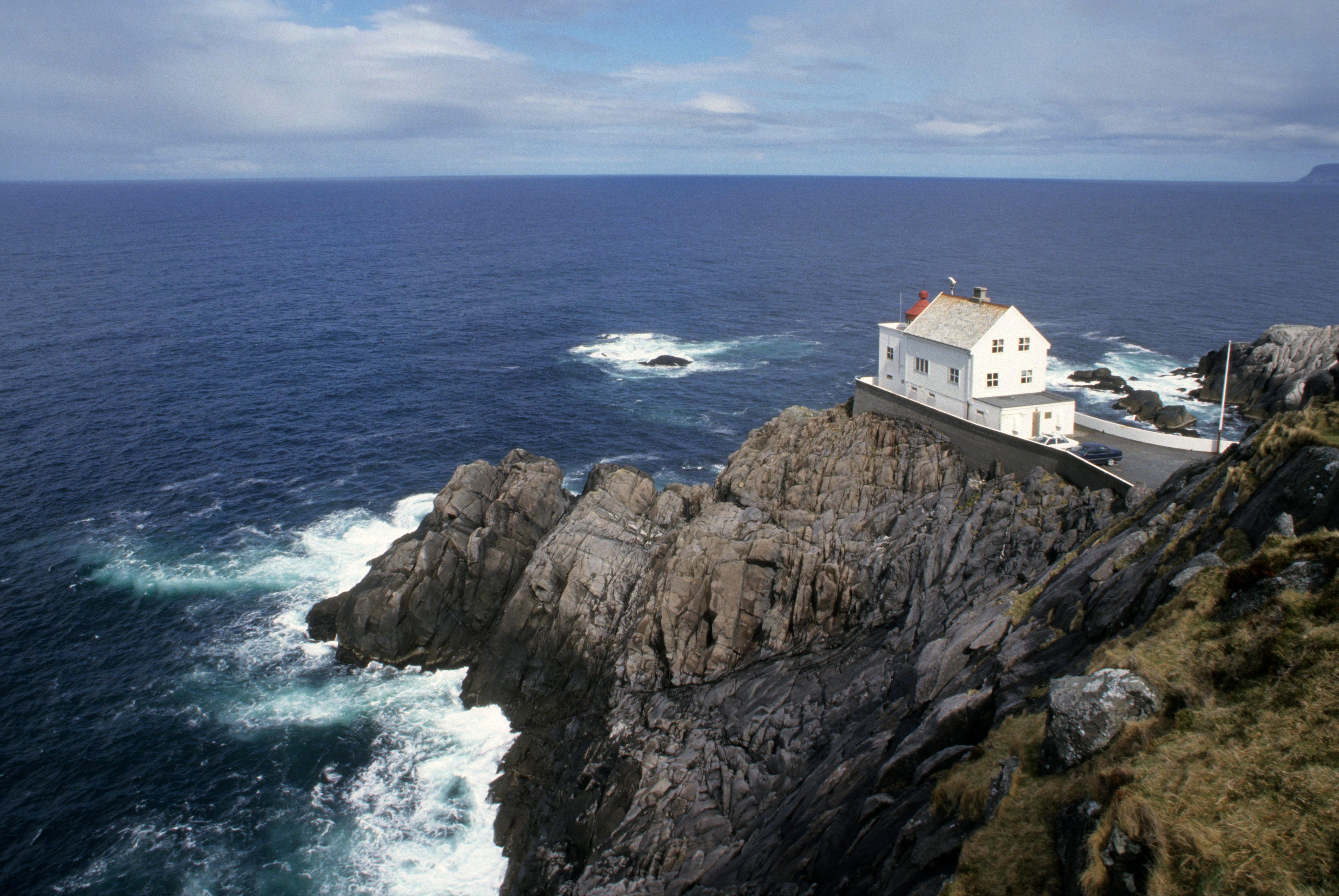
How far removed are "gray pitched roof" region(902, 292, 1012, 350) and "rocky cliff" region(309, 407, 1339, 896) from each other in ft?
21.8

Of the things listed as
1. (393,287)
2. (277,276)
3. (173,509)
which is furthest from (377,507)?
(277,276)

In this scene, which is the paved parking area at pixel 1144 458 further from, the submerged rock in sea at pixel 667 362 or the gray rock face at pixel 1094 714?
the submerged rock in sea at pixel 667 362

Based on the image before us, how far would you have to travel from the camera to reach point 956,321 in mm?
55750

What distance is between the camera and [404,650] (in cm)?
5206

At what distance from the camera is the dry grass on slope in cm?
1379

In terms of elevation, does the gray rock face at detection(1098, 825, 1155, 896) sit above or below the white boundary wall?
above

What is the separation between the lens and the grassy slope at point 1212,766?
13.8 m

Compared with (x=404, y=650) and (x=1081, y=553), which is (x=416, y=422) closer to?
(x=404, y=650)

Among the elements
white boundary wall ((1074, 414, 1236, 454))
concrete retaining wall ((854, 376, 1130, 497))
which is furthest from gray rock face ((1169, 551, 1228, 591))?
white boundary wall ((1074, 414, 1236, 454))

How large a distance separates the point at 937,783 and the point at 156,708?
149 feet

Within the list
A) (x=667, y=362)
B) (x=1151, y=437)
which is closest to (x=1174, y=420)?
(x=1151, y=437)

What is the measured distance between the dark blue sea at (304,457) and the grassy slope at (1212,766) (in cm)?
2762

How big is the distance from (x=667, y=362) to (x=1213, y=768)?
94826mm

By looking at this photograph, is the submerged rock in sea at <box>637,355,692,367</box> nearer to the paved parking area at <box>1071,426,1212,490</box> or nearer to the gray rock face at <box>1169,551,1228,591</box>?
the paved parking area at <box>1071,426,1212,490</box>
